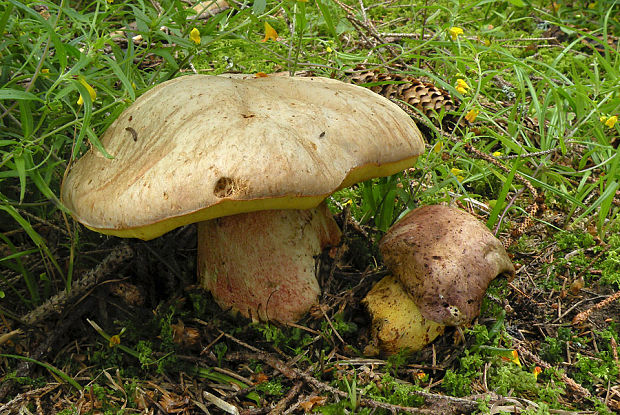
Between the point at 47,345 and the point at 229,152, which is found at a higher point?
the point at 229,152

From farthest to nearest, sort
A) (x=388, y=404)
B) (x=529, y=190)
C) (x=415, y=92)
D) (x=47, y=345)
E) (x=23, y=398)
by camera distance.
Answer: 1. (x=415, y=92)
2. (x=529, y=190)
3. (x=47, y=345)
4. (x=23, y=398)
5. (x=388, y=404)

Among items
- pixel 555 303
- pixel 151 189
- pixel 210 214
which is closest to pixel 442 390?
pixel 555 303

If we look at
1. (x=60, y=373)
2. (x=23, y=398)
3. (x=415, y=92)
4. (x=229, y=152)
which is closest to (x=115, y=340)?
(x=60, y=373)

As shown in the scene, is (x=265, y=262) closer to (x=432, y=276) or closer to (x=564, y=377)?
(x=432, y=276)

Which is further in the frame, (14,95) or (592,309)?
(592,309)

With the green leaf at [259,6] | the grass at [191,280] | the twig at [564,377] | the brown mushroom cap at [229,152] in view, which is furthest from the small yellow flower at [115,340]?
the twig at [564,377]

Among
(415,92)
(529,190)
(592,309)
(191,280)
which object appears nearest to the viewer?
(592,309)

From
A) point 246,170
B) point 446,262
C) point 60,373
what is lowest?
point 60,373
